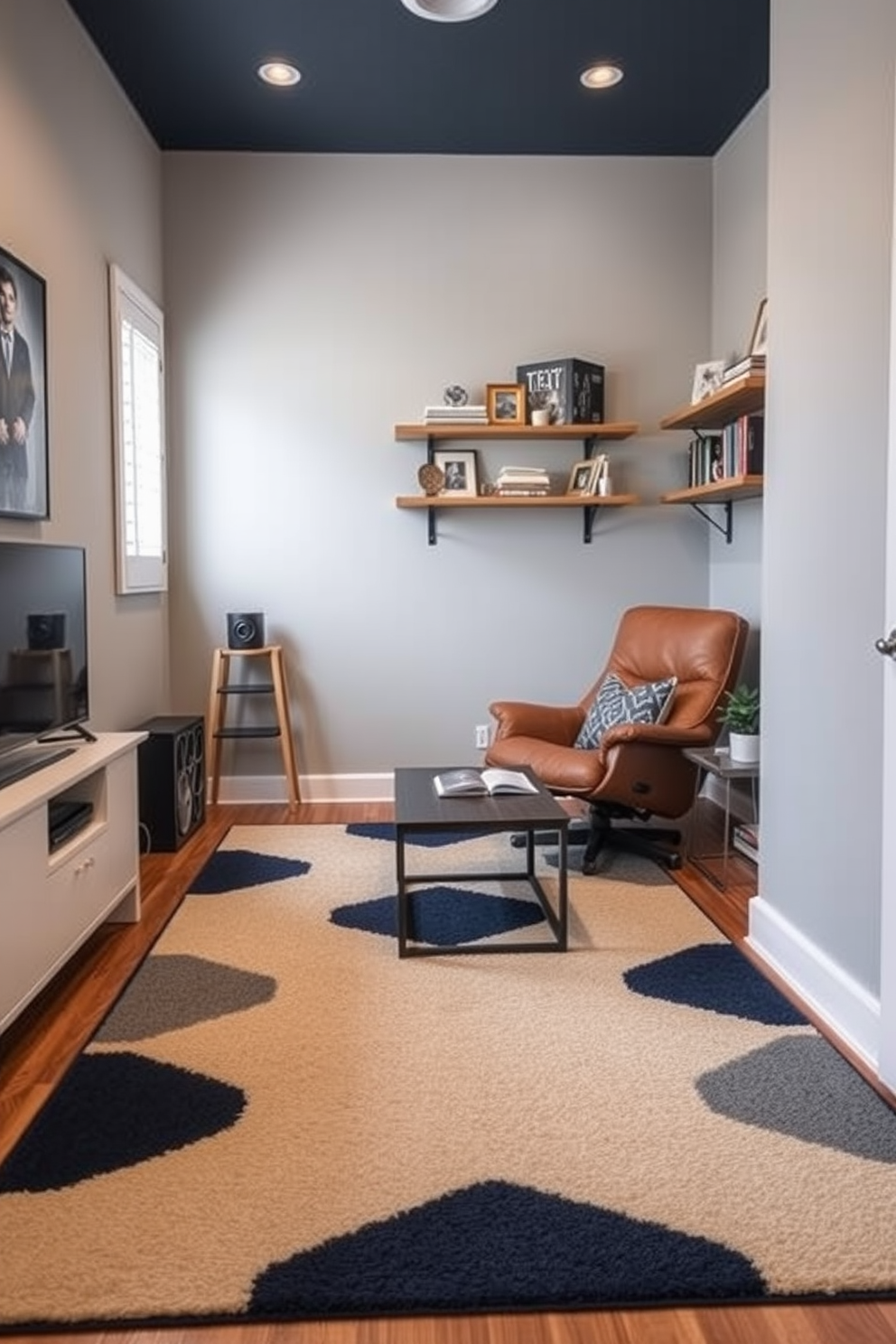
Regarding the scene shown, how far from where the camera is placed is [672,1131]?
5.95 feet

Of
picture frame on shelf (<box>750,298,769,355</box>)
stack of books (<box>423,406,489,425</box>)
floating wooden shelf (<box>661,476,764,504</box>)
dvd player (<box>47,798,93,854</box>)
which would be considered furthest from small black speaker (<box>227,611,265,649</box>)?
picture frame on shelf (<box>750,298,769,355</box>)

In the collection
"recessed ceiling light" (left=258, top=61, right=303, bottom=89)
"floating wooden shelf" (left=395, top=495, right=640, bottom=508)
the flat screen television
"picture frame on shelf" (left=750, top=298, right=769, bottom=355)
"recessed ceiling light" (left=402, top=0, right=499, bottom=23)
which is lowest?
the flat screen television

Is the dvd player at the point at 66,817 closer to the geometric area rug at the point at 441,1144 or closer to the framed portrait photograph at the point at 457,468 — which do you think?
the geometric area rug at the point at 441,1144

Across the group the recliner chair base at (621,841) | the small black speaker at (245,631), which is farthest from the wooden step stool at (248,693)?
the recliner chair base at (621,841)

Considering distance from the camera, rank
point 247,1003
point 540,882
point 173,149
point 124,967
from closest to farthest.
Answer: point 247,1003 → point 124,967 → point 540,882 → point 173,149

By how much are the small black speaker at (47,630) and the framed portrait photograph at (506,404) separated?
2.23 metres

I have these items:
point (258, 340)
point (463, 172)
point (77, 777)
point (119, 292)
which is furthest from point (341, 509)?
point (77, 777)

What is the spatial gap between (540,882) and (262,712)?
5.96ft

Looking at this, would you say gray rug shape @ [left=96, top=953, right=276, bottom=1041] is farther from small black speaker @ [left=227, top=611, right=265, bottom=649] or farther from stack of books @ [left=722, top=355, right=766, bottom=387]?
stack of books @ [left=722, top=355, right=766, bottom=387]

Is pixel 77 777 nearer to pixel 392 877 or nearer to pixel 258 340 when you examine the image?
pixel 392 877

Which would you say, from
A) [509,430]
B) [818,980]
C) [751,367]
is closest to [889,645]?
[818,980]

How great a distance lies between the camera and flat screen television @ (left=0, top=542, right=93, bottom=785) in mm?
Result: 2438

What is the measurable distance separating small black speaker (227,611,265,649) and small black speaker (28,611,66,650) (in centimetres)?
156

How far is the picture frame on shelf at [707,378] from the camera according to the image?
3965mm
